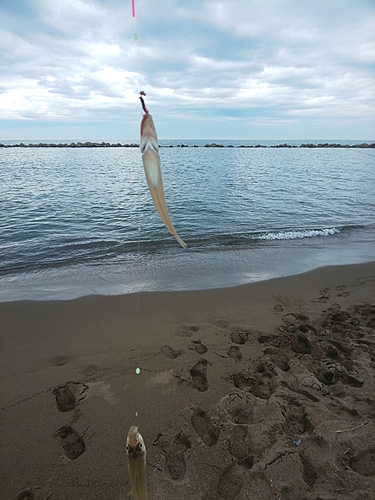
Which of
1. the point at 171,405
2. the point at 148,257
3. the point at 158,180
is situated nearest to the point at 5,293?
the point at 148,257

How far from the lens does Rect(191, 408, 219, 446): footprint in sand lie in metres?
2.73

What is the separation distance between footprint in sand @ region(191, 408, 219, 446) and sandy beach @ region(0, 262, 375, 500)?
0.5 inches

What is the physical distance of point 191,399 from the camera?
319 centimetres

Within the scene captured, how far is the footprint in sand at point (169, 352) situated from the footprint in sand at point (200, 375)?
0.34 metres

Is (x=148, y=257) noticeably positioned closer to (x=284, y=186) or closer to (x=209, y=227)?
(x=209, y=227)

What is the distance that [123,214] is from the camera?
44.2 ft

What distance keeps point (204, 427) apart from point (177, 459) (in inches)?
Result: 16.1

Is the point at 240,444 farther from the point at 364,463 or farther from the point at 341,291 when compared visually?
the point at 341,291

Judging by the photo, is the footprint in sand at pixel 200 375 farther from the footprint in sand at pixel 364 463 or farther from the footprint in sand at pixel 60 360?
the footprint in sand at pixel 60 360

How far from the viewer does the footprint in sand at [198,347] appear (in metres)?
3.99

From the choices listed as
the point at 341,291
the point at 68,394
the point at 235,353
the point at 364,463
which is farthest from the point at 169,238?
the point at 364,463

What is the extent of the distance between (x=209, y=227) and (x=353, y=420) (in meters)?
9.19

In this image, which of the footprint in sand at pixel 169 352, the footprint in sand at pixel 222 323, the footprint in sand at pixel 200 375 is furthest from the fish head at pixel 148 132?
the footprint in sand at pixel 222 323

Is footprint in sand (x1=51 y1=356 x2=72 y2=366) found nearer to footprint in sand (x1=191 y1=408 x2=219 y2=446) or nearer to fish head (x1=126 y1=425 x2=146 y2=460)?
footprint in sand (x1=191 y1=408 x2=219 y2=446)
